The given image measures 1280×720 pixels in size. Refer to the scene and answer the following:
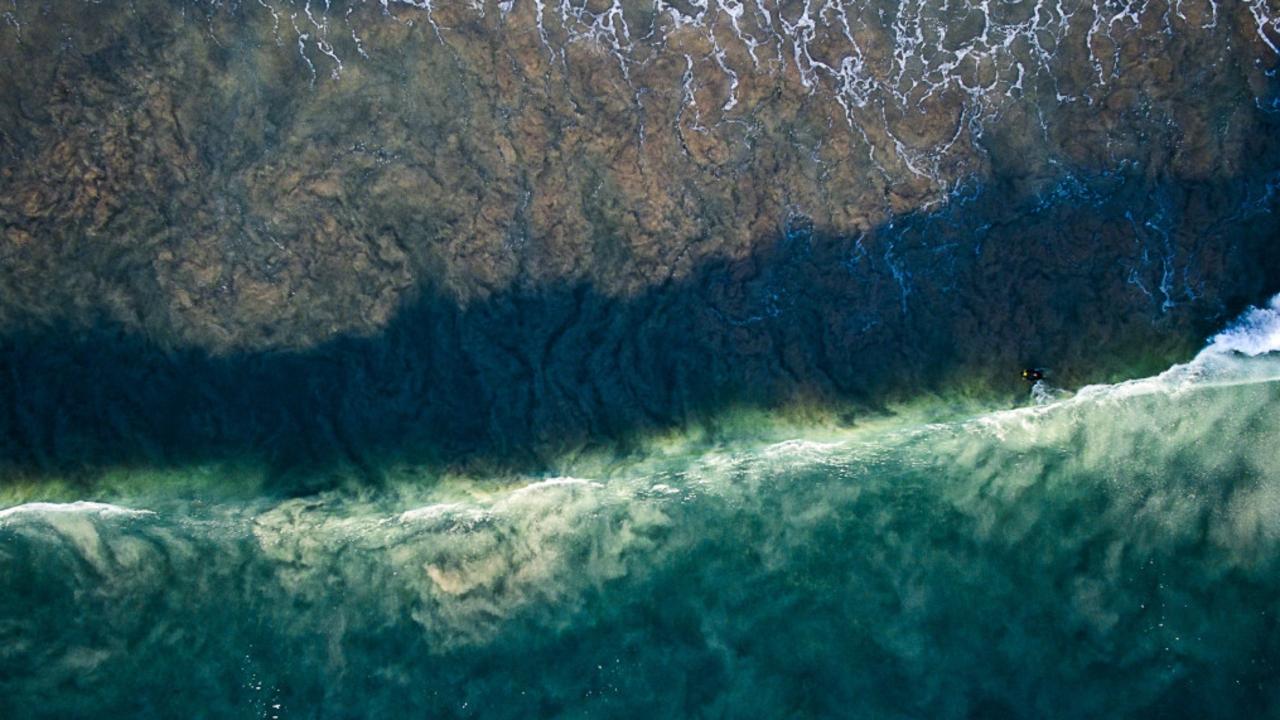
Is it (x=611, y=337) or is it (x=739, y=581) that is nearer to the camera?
(x=739, y=581)

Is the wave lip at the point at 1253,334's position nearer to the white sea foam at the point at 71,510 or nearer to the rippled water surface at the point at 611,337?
the rippled water surface at the point at 611,337

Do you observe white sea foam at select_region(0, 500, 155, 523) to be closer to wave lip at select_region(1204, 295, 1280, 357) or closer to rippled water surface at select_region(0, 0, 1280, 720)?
rippled water surface at select_region(0, 0, 1280, 720)

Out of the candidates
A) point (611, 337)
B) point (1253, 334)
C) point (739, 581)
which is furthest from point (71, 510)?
point (1253, 334)

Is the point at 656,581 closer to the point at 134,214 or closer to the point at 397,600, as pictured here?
the point at 397,600

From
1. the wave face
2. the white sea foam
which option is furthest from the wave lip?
the white sea foam

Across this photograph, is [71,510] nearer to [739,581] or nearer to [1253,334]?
[739,581]

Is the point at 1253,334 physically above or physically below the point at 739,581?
above

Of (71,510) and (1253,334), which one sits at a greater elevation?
(71,510)

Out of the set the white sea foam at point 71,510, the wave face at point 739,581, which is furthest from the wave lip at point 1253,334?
the white sea foam at point 71,510

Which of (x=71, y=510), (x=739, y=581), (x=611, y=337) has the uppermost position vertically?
(x=611, y=337)

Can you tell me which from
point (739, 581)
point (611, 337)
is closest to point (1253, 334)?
point (739, 581)

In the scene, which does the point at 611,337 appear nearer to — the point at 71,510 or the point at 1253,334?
the point at 71,510
